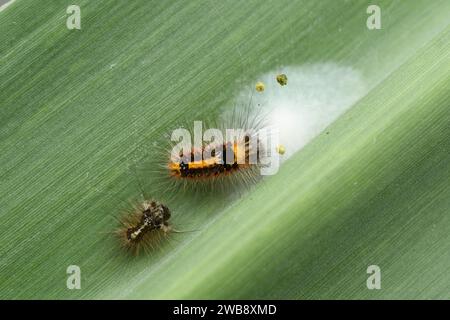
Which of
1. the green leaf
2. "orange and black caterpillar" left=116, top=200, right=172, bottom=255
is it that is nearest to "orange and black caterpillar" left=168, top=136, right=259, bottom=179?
the green leaf

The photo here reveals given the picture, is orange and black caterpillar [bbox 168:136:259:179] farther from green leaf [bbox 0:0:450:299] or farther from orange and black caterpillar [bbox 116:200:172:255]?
orange and black caterpillar [bbox 116:200:172:255]

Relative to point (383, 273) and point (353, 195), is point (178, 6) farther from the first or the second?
point (383, 273)

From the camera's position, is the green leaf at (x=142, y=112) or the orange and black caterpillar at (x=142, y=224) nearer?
the green leaf at (x=142, y=112)

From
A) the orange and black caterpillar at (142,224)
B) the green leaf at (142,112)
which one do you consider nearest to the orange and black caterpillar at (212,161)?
the green leaf at (142,112)

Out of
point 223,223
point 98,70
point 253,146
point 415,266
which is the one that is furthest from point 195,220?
point 415,266

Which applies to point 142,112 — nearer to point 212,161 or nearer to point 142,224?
point 212,161

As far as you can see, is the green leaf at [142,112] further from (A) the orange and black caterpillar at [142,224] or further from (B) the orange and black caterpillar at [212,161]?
(B) the orange and black caterpillar at [212,161]

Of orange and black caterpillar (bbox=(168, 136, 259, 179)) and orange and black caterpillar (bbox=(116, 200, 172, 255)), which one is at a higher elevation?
orange and black caterpillar (bbox=(168, 136, 259, 179))

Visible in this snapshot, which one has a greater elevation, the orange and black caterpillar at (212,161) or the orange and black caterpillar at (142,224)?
the orange and black caterpillar at (212,161)

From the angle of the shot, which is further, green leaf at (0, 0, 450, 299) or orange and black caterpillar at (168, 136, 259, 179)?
orange and black caterpillar at (168, 136, 259, 179)
